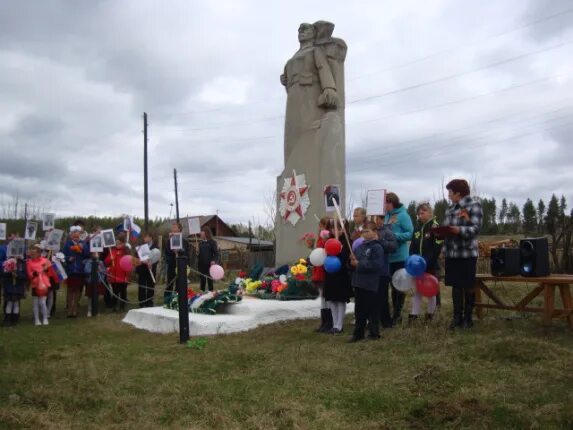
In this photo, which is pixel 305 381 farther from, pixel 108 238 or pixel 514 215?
pixel 514 215

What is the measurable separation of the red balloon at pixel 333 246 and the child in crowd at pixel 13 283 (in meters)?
5.44

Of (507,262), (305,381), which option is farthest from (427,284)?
(305,381)

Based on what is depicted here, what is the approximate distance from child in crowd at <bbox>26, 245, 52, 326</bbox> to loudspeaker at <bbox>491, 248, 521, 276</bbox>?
7.22 metres

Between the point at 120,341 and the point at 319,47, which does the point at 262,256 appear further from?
the point at 120,341

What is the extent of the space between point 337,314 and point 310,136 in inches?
195

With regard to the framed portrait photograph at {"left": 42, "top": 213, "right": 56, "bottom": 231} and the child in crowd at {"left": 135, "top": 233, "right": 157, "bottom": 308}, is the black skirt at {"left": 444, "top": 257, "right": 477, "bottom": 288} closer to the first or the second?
the child in crowd at {"left": 135, "top": 233, "right": 157, "bottom": 308}

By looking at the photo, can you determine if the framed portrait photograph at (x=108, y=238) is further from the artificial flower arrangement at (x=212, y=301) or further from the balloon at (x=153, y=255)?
the artificial flower arrangement at (x=212, y=301)

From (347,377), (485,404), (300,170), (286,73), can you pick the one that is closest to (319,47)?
(286,73)

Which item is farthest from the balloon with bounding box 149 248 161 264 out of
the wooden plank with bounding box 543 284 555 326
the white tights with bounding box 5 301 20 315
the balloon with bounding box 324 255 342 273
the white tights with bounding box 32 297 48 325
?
the wooden plank with bounding box 543 284 555 326

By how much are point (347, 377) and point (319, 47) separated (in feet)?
28.1

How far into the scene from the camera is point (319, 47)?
39.6 feet

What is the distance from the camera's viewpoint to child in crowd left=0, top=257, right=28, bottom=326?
9617mm

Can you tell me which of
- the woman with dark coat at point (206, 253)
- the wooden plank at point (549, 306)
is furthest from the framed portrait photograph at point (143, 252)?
the wooden plank at point (549, 306)

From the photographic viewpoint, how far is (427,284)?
7.04 m
